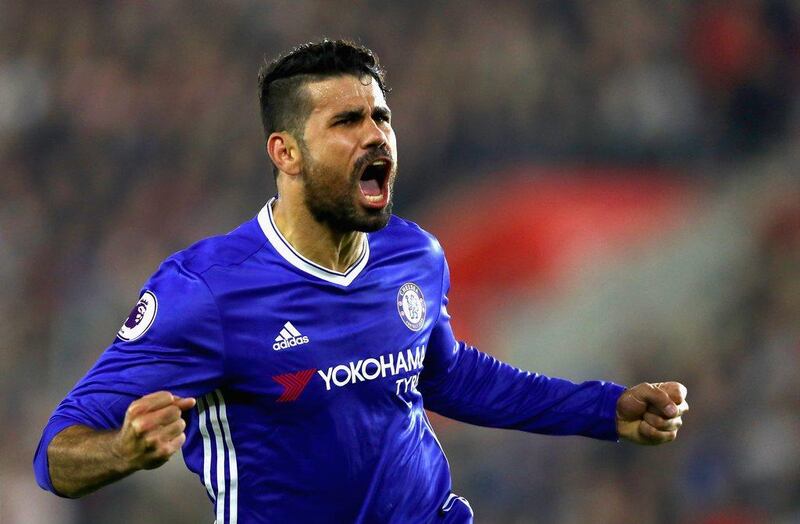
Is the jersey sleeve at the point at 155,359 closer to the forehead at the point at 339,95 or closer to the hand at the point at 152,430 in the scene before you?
the hand at the point at 152,430

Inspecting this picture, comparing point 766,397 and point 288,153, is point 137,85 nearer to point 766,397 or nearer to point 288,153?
point 766,397

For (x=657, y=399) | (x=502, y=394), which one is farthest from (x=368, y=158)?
(x=657, y=399)

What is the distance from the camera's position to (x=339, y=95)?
3338 mm

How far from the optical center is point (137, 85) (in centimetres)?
901

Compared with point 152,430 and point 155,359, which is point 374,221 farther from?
point 152,430

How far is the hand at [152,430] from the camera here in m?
2.52

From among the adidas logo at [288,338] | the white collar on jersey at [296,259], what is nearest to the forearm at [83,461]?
the adidas logo at [288,338]

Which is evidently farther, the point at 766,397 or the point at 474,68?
the point at 474,68

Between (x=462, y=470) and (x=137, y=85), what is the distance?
3867 mm

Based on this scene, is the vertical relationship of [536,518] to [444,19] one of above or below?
below

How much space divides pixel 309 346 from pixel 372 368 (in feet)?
0.63

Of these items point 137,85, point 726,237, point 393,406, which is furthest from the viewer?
point 137,85

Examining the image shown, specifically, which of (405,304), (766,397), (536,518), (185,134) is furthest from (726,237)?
(405,304)

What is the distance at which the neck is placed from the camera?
3363 mm
